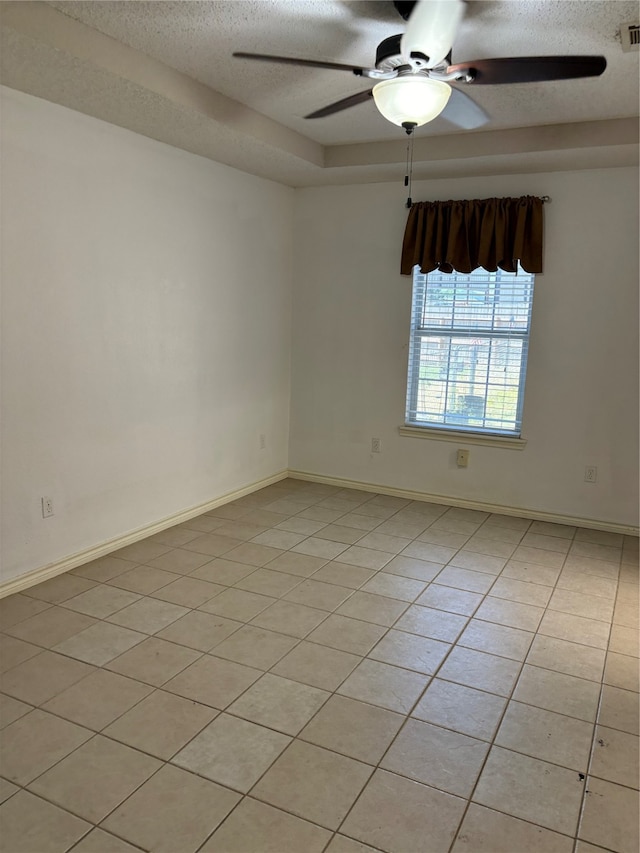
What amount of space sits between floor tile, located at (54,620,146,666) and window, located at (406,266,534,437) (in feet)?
9.29

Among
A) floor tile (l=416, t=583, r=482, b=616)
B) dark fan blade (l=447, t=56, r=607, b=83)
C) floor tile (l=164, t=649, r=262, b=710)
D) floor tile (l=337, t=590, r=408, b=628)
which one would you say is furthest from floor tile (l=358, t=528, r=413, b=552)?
dark fan blade (l=447, t=56, r=607, b=83)

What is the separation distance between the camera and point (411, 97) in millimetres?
2229

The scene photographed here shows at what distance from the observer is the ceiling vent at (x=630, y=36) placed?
2.35 meters

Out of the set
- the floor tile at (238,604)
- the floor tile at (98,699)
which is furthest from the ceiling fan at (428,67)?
the floor tile at (98,699)

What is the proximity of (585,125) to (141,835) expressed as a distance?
3911mm

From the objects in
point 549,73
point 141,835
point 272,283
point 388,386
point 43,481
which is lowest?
point 141,835

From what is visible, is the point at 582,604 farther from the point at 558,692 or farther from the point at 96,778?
the point at 96,778

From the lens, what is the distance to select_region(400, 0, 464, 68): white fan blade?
185cm

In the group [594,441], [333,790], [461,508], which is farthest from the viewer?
[461,508]

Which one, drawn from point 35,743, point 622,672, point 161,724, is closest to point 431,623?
point 622,672

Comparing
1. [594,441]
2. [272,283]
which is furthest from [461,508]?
[272,283]

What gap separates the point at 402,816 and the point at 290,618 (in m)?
1.20

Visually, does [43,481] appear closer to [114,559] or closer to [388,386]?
[114,559]

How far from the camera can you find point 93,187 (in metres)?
3.26
